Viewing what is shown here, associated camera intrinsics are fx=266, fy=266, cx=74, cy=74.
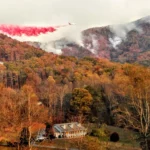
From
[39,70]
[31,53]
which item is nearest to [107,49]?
A: [31,53]

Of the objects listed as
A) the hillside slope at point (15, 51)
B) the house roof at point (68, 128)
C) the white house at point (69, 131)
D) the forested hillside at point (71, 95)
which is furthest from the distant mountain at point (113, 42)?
the white house at point (69, 131)

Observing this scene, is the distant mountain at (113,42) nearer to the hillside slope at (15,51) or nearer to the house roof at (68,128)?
the hillside slope at (15,51)

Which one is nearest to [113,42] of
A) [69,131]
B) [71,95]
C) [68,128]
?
[71,95]

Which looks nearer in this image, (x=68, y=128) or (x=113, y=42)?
(x=68, y=128)

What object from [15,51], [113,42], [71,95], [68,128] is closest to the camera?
[68,128]

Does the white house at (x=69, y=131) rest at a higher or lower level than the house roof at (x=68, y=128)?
lower

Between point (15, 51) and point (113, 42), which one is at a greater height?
point (113, 42)

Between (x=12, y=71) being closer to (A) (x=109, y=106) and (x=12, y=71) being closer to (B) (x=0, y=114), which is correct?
(A) (x=109, y=106)

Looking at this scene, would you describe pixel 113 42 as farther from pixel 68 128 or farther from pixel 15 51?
pixel 68 128
